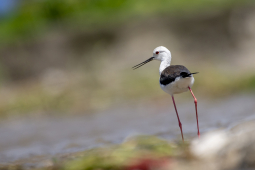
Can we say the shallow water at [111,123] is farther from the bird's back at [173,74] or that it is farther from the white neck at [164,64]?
the bird's back at [173,74]

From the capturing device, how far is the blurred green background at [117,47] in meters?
10.7

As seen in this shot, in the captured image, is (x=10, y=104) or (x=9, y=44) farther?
(x=9, y=44)

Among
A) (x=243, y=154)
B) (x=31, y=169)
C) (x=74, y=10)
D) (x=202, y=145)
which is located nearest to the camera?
(x=243, y=154)

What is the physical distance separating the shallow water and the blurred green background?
1354mm

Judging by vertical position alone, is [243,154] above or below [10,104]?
below

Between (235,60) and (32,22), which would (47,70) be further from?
(235,60)

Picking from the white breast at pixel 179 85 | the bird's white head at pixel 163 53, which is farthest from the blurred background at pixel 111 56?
the white breast at pixel 179 85

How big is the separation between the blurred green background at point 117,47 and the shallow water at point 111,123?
4.44 ft

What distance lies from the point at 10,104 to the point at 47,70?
2932 millimetres

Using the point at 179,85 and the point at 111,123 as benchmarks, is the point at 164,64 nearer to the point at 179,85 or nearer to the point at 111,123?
the point at 179,85

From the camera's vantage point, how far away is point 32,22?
14727 millimetres

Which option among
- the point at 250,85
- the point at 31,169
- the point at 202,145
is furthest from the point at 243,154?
the point at 250,85

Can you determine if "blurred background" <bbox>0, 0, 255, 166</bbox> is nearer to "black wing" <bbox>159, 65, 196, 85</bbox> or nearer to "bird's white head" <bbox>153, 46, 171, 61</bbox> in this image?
"bird's white head" <bbox>153, 46, 171, 61</bbox>

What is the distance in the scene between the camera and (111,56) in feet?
41.9
